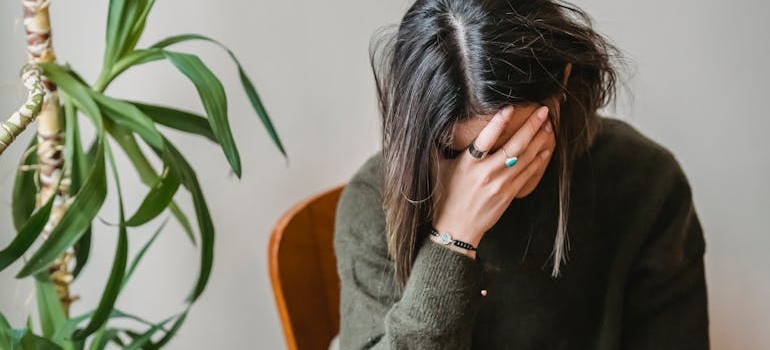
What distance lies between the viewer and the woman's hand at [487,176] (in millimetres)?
787

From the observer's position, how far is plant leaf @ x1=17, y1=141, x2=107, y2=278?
0.77 m

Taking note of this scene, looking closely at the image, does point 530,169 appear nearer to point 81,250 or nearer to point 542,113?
point 542,113

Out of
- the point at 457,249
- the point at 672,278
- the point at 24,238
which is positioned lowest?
the point at 672,278

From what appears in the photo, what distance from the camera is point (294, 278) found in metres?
1.03

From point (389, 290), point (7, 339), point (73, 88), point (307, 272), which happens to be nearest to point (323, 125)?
point (307, 272)

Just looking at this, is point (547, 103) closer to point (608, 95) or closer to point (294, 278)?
point (608, 95)

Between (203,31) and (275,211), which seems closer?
(203,31)

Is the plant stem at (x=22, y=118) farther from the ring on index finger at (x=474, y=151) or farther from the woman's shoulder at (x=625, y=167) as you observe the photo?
the woman's shoulder at (x=625, y=167)

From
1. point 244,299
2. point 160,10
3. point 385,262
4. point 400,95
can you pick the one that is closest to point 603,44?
point 400,95

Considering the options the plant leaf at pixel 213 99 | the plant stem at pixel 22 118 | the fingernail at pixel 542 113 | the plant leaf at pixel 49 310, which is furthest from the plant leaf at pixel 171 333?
the fingernail at pixel 542 113

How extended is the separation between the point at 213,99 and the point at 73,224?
180 millimetres

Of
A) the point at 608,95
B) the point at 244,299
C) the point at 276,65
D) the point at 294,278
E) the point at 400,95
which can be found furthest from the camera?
the point at 244,299

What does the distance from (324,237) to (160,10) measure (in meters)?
0.37

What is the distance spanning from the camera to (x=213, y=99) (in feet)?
2.68
